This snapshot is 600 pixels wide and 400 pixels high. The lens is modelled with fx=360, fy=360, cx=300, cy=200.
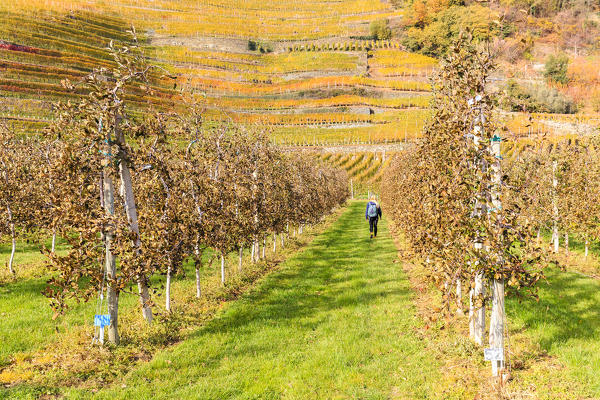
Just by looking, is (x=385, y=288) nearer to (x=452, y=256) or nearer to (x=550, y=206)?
(x=452, y=256)

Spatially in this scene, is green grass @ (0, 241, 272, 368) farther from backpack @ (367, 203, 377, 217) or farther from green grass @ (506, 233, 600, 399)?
green grass @ (506, 233, 600, 399)

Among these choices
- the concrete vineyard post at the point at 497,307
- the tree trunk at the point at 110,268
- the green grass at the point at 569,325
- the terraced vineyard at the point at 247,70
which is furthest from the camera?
the terraced vineyard at the point at 247,70

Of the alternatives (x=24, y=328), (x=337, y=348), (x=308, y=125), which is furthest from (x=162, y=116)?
(x=308, y=125)

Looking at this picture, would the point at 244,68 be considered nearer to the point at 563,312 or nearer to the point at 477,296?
the point at 563,312

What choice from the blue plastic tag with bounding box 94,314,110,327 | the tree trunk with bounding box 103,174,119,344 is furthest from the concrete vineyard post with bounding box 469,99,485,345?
the tree trunk with bounding box 103,174,119,344

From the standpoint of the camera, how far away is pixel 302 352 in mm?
9000

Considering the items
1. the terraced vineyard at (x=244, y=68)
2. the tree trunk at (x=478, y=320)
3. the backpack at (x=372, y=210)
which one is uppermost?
the terraced vineyard at (x=244, y=68)

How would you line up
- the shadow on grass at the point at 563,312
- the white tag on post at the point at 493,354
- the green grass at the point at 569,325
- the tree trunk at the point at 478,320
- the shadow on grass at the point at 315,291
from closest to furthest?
the white tag on post at the point at 493,354 → the green grass at the point at 569,325 → the tree trunk at the point at 478,320 → the shadow on grass at the point at 563,312 → the shadow on grass at the point at 315,291

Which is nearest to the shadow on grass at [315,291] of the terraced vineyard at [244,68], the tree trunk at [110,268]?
the tree trunk at [110,268]

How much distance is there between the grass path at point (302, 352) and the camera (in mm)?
7363

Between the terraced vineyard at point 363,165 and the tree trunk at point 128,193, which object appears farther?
the terraced vineyard at point 363,165

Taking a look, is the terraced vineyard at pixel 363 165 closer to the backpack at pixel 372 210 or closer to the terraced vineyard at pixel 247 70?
the terraced vineyard at pixel 247 70

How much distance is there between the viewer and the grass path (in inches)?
290

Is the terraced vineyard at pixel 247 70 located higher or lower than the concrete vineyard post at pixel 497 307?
higher
